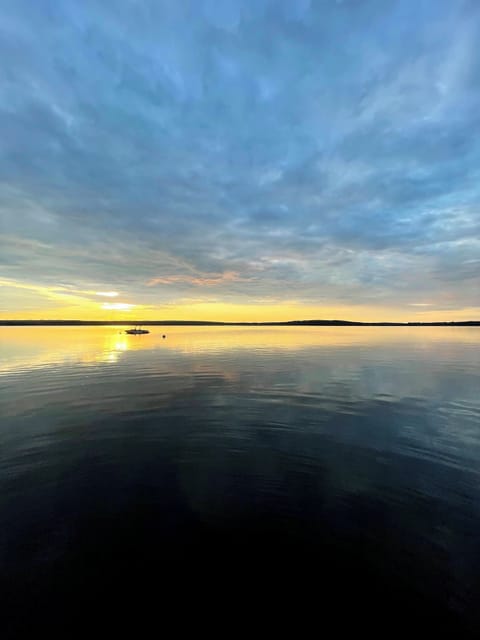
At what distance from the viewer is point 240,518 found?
1002 centimetres

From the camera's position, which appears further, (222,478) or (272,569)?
(222,478)

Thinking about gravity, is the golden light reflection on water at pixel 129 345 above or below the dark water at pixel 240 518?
above

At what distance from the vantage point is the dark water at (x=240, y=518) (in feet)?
22.8

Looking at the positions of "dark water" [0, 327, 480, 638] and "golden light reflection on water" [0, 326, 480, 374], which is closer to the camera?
"dark water" [0, 327, 480, 638]

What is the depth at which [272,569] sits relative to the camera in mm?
7949

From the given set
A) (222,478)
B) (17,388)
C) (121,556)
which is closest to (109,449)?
(222,478)

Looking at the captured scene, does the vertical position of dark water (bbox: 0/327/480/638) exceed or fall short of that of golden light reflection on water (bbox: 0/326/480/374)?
it falls short

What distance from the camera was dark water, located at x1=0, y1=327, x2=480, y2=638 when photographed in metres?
6.95

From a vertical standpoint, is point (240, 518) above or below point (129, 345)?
below

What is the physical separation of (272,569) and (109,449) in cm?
1109

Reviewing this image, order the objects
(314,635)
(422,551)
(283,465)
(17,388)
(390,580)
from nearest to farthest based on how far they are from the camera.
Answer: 1. (314,635)
2. (390,580)
3. (422,551)
4. (283,465)
5. (17,388)

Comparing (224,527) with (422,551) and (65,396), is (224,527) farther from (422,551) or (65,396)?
(65,396)

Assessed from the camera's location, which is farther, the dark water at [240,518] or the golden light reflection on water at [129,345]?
the golden light reflection on water at [129,345]

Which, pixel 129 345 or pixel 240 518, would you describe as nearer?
Answer: pixel 240 518
